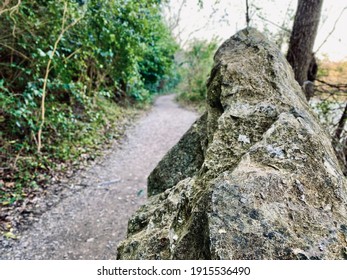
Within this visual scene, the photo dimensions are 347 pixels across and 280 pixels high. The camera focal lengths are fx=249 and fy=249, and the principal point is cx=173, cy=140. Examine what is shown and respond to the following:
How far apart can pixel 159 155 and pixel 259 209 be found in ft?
17.6

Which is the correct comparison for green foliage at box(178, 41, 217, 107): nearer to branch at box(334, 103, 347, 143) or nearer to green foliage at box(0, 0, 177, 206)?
green foliage at box(0, 0, 177, 206)

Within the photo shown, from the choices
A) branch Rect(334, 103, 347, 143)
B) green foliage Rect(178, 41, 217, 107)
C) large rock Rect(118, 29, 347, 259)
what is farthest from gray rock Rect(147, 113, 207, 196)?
green foliage Rect(178, 41, 217, 107)

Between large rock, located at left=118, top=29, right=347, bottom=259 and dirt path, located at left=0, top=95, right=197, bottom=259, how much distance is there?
71.1 inches

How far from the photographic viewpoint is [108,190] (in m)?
4.67

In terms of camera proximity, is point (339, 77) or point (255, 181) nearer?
point (255, 181)

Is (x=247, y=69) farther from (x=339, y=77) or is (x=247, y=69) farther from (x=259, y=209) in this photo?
(x=339, y=77)

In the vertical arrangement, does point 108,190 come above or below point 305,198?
below

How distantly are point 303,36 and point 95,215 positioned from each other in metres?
4.23

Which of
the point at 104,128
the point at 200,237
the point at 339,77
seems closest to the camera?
the point at 200,237

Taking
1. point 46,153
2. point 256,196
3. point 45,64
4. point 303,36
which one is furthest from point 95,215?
point 303,36

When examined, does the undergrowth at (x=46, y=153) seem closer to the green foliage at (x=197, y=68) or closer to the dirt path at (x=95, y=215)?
the dirt path at (x=95, y=215)

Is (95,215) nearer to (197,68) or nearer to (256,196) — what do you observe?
(256,196)

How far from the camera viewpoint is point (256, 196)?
1.24 m
